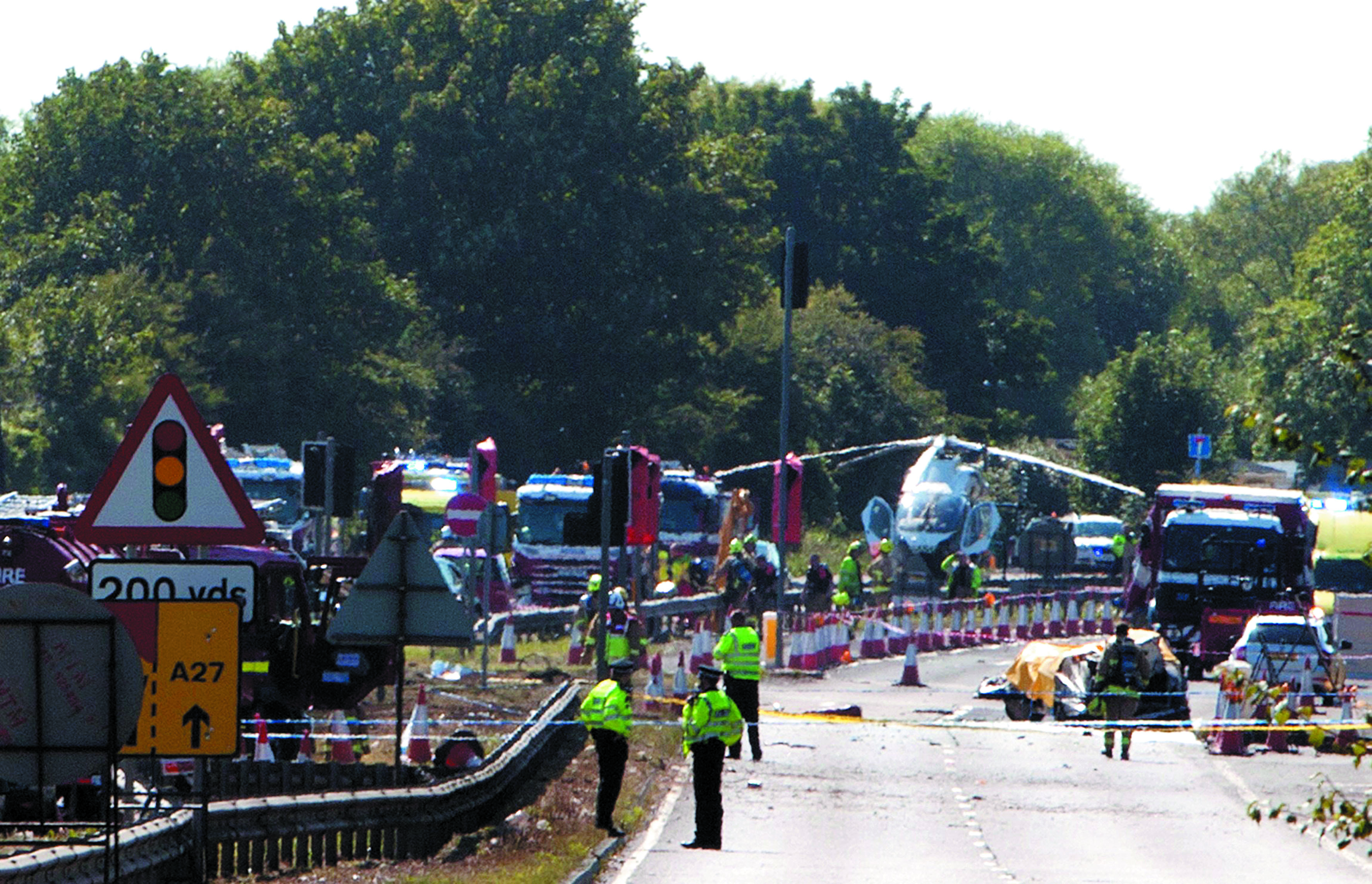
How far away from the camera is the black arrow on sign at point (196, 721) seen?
32.0 ft

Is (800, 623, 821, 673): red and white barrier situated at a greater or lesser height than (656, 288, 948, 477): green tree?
lesser

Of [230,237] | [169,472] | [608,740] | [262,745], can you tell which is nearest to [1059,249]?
[230,237]

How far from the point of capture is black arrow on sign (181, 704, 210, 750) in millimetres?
9742

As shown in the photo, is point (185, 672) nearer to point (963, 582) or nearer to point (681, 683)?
point (681, 683)

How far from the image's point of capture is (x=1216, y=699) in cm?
3138

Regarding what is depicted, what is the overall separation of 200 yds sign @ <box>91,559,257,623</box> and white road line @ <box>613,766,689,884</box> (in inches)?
215

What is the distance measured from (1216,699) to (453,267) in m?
42.2

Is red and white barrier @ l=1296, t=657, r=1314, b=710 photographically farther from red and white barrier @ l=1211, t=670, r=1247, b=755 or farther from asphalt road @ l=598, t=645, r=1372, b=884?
asphalt road @ l=598, t=645, r=1372, b=884

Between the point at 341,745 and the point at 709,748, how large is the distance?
14.2 feet

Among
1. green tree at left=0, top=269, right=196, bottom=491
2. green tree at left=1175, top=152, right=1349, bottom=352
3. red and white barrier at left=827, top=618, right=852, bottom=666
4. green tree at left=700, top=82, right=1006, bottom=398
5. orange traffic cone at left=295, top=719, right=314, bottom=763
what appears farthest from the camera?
green tree at left=1175, top=152, right=1349, bottom=352

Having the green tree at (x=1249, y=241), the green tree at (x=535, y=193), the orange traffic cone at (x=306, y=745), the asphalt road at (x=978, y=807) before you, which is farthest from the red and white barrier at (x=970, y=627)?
the green tree at (x=1249, y=241)

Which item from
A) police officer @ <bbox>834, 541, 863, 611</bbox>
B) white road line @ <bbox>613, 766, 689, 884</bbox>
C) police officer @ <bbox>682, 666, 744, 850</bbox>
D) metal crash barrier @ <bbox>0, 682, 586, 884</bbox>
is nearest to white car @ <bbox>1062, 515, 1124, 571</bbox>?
police officer @ <bbox>834, 541, 863, 611</bbox>

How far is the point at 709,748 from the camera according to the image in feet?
56.7

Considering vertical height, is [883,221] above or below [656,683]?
above
